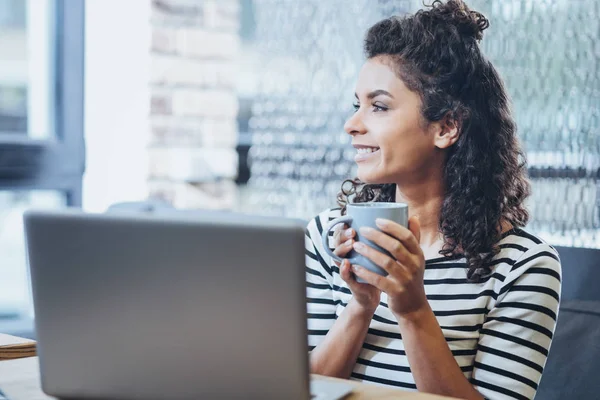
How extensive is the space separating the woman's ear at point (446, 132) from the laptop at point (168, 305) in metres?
0.62

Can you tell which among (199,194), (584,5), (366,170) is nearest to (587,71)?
(584,5)

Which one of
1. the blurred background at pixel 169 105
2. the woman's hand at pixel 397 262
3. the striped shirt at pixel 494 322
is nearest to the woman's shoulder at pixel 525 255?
the striped shirt at pixel 494 322

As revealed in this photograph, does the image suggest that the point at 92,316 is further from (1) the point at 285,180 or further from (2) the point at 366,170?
(1) the point at 285,180

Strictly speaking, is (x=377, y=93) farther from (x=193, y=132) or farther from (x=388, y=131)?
(x=193, y=132)

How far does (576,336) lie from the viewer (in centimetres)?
137

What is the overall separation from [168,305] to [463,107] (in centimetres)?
73

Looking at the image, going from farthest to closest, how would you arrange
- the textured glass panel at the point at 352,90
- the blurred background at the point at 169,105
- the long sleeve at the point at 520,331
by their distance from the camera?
the blurred background at the point at 169,105, the textured glass panel at the point at 352,90, the long sleeve at the point at 520,331

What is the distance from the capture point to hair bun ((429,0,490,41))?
1.40 meters

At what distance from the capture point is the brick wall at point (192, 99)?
2525 mm

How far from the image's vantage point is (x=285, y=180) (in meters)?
2.39

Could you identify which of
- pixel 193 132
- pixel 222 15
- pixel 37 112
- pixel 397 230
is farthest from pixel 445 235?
pixel 37 112

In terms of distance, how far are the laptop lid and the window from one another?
163cm

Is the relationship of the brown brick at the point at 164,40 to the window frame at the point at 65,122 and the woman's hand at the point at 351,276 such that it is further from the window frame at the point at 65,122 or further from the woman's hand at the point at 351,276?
the woman's hand at the point at 351,276

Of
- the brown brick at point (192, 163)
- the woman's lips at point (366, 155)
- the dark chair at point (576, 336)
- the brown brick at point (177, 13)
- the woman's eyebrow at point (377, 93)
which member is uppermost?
the brown brick at point (177, 13)
